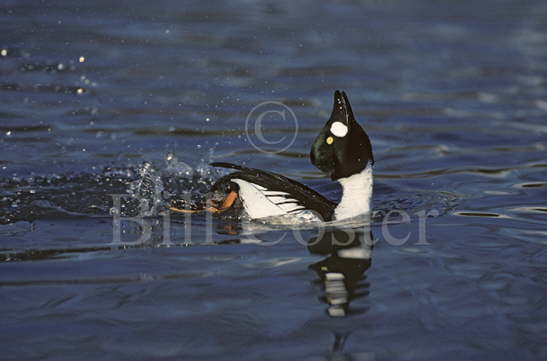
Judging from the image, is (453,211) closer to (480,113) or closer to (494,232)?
(494,232)

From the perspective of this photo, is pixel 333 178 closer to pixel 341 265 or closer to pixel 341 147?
pixel 341 147

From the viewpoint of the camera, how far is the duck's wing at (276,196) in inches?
252

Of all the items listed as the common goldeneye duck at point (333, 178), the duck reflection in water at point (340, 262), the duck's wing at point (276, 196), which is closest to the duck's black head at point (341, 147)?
the common goldeneye duck at point (333, 178)

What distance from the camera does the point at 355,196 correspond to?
6.42 meters

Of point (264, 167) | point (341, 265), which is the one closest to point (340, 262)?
point (341, 265)

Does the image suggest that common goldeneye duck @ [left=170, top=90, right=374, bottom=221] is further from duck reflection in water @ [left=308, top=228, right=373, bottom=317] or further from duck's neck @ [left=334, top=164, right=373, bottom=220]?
duck reflection in water @ [left=308, top=228, right=373, bottom=317]

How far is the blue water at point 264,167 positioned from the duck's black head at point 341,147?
18.9 inches

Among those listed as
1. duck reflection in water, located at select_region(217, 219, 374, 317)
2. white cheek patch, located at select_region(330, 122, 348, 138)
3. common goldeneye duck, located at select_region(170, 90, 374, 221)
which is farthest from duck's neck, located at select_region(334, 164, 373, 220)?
white cheek patch, located at select_region(330, 122, 348, 138)

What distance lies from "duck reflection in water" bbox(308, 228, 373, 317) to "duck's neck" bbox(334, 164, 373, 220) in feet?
0.41

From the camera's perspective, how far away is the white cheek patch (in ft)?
20.5

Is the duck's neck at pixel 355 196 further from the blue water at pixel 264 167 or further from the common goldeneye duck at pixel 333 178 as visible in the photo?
the blue water at pixel 264 167

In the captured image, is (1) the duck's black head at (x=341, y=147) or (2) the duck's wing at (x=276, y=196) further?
(2) the duck's wing at (x=276, y=196)

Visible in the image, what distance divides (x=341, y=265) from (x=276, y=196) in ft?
3.08

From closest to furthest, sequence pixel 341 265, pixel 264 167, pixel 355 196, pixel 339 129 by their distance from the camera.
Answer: pixel 341 265
pixel 339 129
pixel 355 196
pixel 264 167
